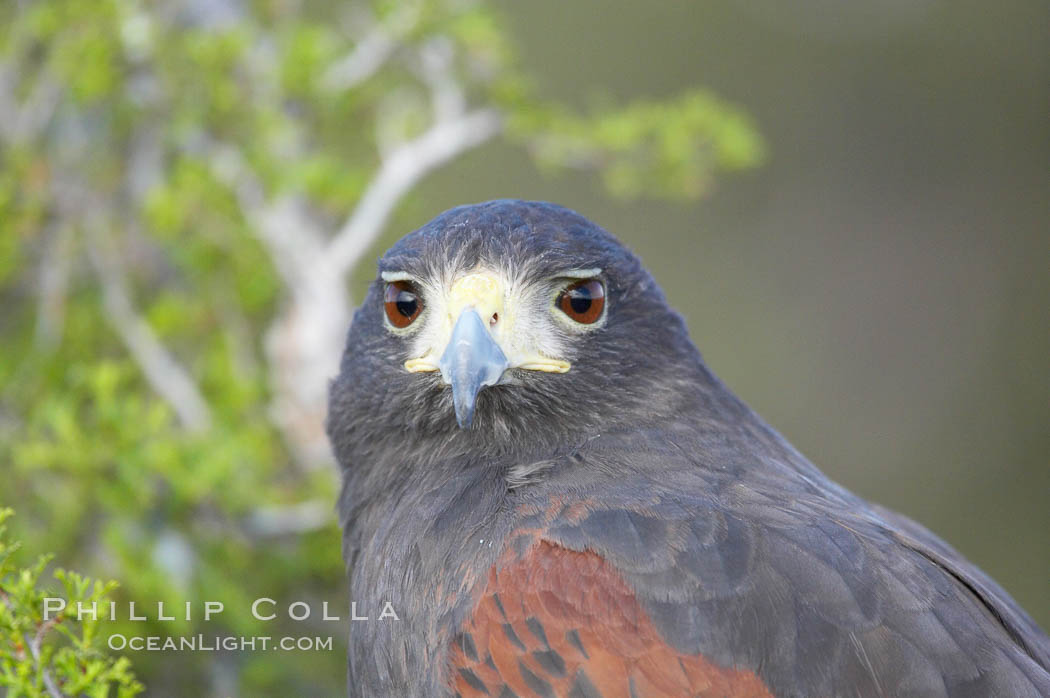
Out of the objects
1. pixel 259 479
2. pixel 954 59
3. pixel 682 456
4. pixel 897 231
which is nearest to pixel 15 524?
pixel 259 479

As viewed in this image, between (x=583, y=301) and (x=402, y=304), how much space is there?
1.69ft

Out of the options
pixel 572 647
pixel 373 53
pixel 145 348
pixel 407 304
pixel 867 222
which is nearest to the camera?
pixel 572 647

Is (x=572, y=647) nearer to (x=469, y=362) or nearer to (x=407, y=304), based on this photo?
(x=469, y=362)

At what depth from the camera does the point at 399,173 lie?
4.56 meters

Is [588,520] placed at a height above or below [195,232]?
below

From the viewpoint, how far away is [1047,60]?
12.3 m

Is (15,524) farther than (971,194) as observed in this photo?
No

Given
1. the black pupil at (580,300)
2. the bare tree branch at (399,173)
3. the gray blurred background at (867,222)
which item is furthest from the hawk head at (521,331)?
the gray blurred background at (867,222)

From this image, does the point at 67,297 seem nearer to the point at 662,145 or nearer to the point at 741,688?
the point at 662,145

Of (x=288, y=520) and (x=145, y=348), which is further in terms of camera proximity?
(x=145, y=348)

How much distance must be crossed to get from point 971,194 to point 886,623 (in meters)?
11.3

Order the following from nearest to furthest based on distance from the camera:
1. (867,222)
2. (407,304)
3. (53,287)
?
(407,304) < (53,287) < (867,222)

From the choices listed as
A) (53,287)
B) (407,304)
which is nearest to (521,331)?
(407,304)

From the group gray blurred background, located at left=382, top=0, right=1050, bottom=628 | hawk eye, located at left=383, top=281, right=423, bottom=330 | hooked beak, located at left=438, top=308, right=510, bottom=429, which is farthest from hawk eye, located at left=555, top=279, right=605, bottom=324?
gray blurred background, located at left=382, top=0, right=1050, bottom=628
